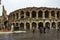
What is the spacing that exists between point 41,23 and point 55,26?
5.69 meters

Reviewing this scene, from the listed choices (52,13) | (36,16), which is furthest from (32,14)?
(52,13)

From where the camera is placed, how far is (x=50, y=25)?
81812 millimetres

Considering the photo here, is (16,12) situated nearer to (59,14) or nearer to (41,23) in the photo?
(41,23)

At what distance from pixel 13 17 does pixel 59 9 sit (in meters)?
19.4

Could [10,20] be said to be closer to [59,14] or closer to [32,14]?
[32,14]

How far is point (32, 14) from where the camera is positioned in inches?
3278

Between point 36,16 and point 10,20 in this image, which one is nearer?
point 36,16

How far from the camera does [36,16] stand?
270 feet

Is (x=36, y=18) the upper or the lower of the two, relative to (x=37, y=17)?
lower

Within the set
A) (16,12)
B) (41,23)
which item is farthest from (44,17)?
(16,12)

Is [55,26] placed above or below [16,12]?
below

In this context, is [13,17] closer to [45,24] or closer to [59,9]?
[45,24]

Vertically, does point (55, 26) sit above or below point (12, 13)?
below

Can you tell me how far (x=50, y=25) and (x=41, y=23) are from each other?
12.3 ft
